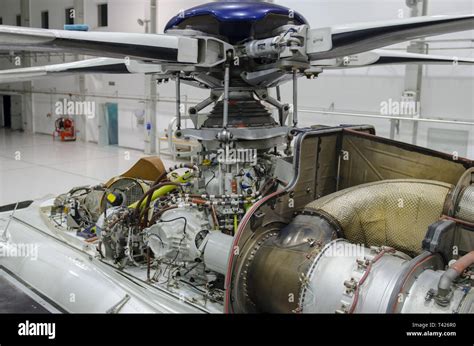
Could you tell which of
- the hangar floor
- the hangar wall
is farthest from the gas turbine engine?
the hangar floor

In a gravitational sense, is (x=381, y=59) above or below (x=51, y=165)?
above

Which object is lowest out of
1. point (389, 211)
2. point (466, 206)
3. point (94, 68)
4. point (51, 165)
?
point (51, 165)

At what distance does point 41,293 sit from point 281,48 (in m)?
3.37

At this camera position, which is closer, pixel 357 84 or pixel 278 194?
pixel 278 194

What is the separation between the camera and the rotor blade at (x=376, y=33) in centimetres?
254

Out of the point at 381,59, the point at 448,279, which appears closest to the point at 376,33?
the point at 448,279

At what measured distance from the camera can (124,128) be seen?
16.5 meters

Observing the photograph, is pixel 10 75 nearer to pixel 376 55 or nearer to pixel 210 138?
pixel 210 138

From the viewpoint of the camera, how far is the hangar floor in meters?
10.3

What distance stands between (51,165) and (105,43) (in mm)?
11391

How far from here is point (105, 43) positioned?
273cm

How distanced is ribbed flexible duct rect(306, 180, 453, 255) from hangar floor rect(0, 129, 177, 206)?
6.07m

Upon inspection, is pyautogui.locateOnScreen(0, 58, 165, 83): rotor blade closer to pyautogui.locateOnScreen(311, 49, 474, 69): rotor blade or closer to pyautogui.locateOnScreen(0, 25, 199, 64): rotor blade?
pyautogui.locateOnScreen(0, 25, 199, 64): rotor blade

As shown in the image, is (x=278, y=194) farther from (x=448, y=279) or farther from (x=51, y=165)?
(x=51, y=165)
